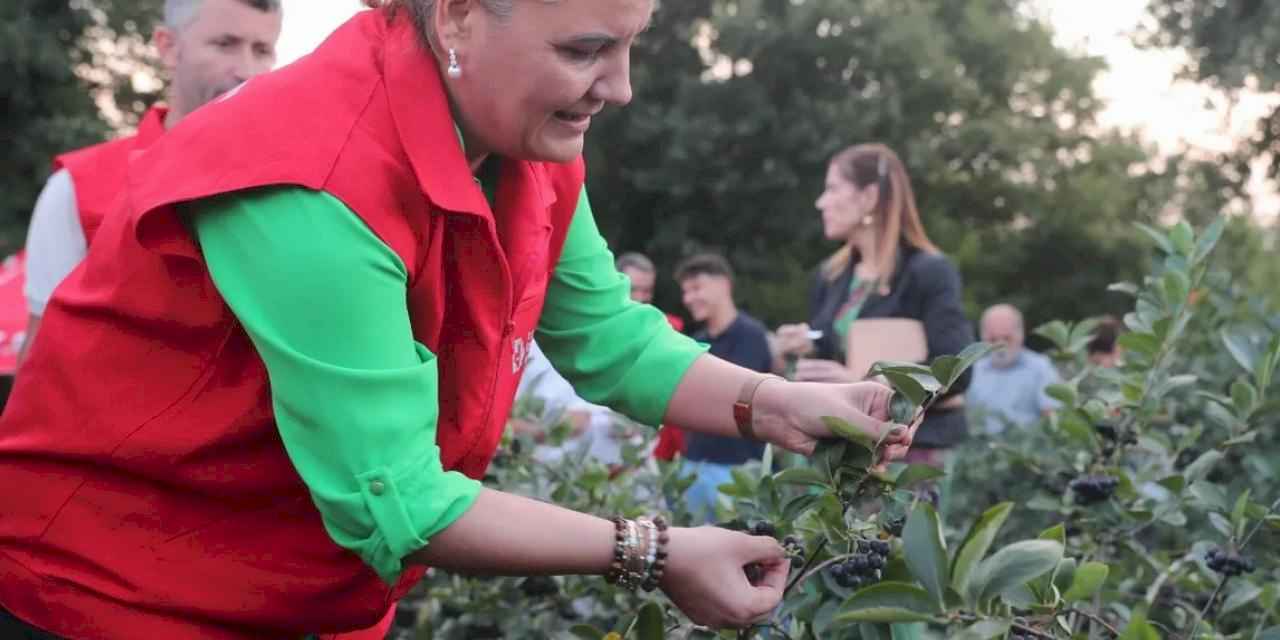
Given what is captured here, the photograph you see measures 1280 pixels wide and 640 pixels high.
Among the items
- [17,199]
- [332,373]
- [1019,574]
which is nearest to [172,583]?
[332,373]

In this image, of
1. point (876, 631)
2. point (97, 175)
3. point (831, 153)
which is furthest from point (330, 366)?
point (831, 153)

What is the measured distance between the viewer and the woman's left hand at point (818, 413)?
1.72m

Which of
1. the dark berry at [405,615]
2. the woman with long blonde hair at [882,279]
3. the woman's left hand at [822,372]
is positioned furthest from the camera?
the woman with long blonde hair at [882,279]

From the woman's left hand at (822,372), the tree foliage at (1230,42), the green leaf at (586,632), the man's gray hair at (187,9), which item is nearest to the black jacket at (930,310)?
the woman's left hand at (822,372)

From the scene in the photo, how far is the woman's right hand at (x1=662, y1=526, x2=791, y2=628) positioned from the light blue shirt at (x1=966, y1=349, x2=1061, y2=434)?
6006 mm

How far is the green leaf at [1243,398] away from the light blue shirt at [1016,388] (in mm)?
4988

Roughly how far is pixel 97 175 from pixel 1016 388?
6057 mm

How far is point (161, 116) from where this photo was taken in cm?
319

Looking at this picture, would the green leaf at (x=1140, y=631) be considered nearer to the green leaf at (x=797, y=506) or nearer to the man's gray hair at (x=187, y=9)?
the green leaf at (x=797, y=506)

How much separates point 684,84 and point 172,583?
2224 cm

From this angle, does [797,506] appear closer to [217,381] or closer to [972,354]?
[972,354]

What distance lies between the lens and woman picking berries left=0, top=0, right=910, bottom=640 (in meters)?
1.47

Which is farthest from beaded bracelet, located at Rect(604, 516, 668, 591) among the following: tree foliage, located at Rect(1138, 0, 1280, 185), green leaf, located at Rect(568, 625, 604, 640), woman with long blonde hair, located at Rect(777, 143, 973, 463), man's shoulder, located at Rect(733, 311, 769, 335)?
tree foliage, located at Rect(1138, 0, 1280, 185)

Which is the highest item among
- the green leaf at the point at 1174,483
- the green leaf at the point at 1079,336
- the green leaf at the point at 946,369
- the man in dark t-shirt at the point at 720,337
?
the green leaf at the point at 946,369
